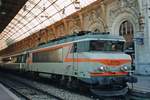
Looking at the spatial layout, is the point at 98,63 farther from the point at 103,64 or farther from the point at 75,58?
the point at 75,58

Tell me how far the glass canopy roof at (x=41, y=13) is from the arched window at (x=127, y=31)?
Result: 679cm

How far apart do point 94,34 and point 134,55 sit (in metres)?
A: 14.5

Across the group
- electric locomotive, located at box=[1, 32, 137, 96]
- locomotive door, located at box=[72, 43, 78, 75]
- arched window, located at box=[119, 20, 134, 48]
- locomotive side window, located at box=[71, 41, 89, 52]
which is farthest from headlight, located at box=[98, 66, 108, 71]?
arched window, located at box=[119, 20, 134, 48]

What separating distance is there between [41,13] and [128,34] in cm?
2461

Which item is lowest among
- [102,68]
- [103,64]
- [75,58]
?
[102,68]

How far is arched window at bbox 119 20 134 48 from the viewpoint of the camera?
31.8 metres

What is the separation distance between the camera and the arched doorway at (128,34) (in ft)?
102

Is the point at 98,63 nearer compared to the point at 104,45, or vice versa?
the point at 98,63

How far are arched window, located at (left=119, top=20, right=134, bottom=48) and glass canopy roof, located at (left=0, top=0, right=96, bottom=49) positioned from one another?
22.3 feet

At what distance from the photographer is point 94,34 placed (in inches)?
667

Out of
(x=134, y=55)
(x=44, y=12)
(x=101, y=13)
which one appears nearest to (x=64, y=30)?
(x=44, y=12)

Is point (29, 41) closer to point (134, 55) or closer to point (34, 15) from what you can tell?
point (34, 15)

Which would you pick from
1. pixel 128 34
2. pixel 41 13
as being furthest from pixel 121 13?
pixel 41 13

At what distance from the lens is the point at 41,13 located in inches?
2127
